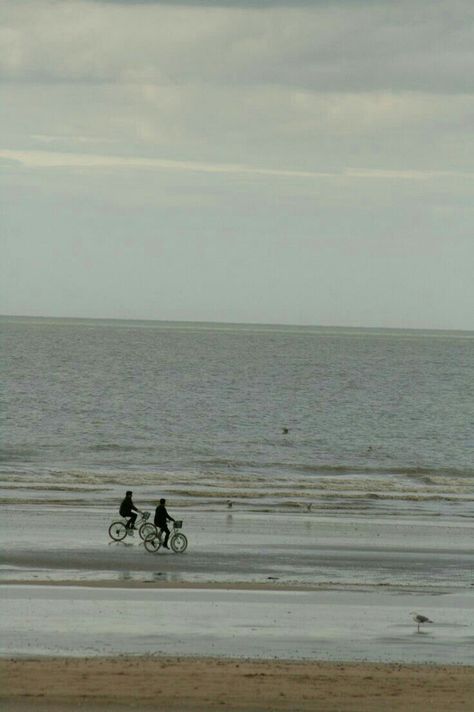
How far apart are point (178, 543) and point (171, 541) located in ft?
0.61

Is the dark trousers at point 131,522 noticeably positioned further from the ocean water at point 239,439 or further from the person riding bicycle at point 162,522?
the ocean water at point 239,439

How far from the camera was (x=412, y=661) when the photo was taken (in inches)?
770

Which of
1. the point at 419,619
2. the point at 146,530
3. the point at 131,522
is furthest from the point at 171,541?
the point at 419,619

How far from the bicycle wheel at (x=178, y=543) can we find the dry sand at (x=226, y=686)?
476 inches

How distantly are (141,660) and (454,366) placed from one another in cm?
17994

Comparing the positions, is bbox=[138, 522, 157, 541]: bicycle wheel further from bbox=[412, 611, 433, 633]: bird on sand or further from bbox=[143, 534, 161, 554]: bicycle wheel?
bbox=[412, 611, 433, 633]: bird on sand

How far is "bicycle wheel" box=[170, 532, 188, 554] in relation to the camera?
31062 mm

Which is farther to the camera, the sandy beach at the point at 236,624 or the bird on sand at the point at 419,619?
the bird on sand at the point at 419,619

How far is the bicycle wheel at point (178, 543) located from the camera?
31.1m

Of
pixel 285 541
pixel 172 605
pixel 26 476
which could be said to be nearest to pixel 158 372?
pixel 26 476

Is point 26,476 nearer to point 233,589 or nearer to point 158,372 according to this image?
point 233,589

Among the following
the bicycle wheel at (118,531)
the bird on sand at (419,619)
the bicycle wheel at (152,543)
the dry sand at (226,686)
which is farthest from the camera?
the bicycle wheel at (118,531)

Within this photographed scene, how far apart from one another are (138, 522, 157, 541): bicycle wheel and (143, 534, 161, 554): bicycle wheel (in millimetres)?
111

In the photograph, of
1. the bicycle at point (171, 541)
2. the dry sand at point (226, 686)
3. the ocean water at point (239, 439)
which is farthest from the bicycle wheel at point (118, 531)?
the dry sand at point (226, 686)
